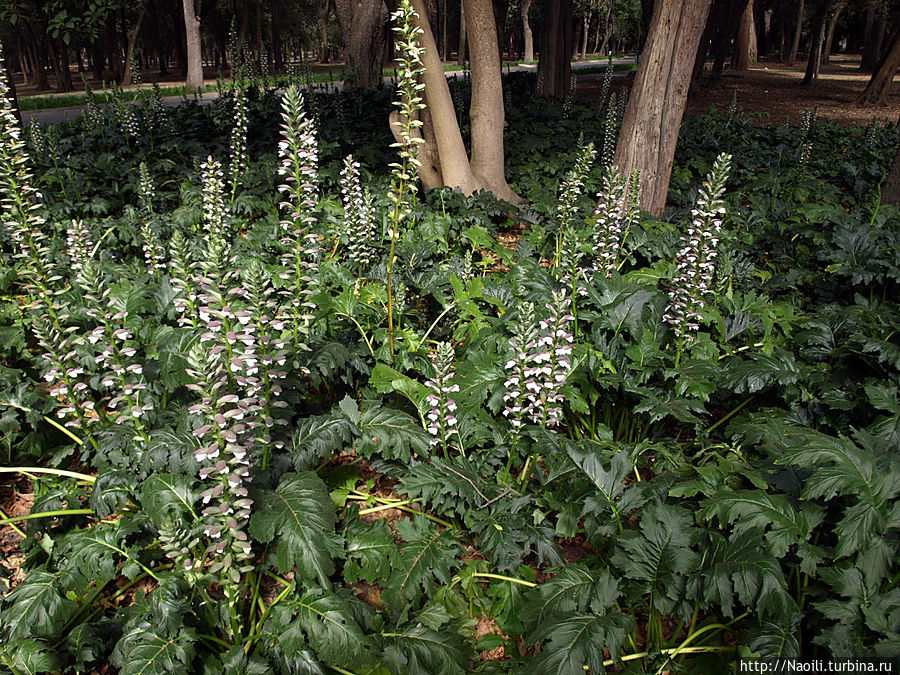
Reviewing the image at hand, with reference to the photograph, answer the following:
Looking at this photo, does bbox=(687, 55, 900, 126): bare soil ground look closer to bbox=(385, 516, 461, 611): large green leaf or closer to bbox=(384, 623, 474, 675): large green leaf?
bbox=(385, 516, 461, 611): large green leaf

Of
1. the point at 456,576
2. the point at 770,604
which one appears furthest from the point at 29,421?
the point at 770,604

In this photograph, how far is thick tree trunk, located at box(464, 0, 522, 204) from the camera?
7.91 metres

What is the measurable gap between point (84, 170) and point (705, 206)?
9.20 m

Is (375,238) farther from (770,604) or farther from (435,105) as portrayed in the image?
(770,604)

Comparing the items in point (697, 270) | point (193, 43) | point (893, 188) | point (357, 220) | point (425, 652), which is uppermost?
point (193, 43)

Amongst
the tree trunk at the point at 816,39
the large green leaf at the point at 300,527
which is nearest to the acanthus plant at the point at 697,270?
the large green leaf at the point at 300,527

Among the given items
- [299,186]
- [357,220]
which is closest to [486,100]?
[357,220]

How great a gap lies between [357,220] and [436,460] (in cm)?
304

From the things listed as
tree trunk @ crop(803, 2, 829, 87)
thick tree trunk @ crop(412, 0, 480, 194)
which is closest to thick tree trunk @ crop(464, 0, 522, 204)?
thick tree trunk @ crop(412, 0, 480, 194)

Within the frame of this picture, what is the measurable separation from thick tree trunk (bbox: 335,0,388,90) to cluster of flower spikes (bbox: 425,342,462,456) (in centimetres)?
1736

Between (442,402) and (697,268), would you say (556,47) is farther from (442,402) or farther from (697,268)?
(442,402)

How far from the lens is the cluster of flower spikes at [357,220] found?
5.43 metres

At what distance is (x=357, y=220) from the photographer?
5465 millimetres

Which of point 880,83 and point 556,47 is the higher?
point 556,47
